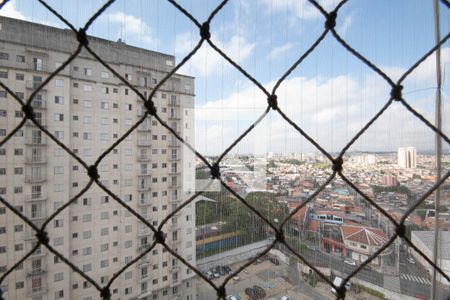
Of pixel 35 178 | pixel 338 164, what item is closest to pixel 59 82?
pixel 35 178

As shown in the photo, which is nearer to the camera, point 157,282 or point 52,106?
point 52,106

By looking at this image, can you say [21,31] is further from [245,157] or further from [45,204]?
[245,157]

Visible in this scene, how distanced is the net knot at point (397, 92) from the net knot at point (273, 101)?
186 mm

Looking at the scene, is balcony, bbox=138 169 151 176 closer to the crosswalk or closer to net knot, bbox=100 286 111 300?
net knot, bbox=100 286 111 300

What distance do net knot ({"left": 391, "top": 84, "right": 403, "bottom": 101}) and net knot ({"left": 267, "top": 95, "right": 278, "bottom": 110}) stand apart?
0.19 metres

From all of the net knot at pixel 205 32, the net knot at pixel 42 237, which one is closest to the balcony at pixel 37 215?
the net knot at pixel 42 237

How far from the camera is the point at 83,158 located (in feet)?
4.71

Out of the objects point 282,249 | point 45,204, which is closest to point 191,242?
point 282,249

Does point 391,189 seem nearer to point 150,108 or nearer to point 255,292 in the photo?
point 255,292

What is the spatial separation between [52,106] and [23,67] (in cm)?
25

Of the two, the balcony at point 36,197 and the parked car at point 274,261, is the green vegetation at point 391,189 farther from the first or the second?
the balcony at point 36,197

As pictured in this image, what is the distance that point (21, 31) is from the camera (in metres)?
1.43

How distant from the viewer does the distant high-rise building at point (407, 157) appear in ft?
3.67

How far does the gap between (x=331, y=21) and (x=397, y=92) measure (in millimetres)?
162
